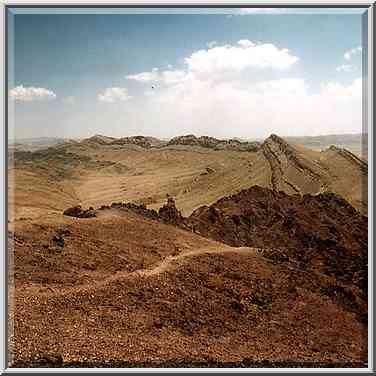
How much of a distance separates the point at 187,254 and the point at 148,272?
0.36 metres

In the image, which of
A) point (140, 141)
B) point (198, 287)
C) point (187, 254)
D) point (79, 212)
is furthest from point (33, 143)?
point (198, 287)

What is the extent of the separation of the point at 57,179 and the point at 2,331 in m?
1.27

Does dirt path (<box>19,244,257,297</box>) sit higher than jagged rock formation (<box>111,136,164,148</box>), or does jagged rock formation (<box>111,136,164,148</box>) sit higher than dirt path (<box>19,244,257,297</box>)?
jagged rock formation (<box>111,136,164,148</box>)

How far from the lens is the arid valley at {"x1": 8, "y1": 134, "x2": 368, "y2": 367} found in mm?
4305

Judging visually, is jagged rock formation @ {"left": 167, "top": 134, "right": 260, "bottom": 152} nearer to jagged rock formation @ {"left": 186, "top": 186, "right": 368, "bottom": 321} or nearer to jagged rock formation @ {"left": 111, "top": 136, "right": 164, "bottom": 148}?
jagged rock formation @ {"left": 111, "top": 136, "right": 164, "bottom": 148}

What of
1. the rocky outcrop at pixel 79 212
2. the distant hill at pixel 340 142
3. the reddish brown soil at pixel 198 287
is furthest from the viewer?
the rocky outcrop at pixel 79 212

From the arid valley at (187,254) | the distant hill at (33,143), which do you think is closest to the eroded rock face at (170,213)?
the arid valley at (187,254)

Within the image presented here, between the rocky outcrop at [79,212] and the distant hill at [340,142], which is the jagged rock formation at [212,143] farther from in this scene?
the rocky outcrop at [79,212]

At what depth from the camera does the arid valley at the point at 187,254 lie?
430 cm

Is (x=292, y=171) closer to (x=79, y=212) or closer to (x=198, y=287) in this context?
(x=198, y=287)

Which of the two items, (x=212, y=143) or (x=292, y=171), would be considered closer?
(x=212, y=143)

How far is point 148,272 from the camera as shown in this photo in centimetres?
452

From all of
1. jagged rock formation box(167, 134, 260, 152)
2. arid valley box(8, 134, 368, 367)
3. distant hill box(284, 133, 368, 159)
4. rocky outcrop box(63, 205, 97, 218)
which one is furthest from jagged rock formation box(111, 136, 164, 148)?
distant hill box(284, 133, 368, 159)

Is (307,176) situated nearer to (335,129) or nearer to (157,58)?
(335,129)
